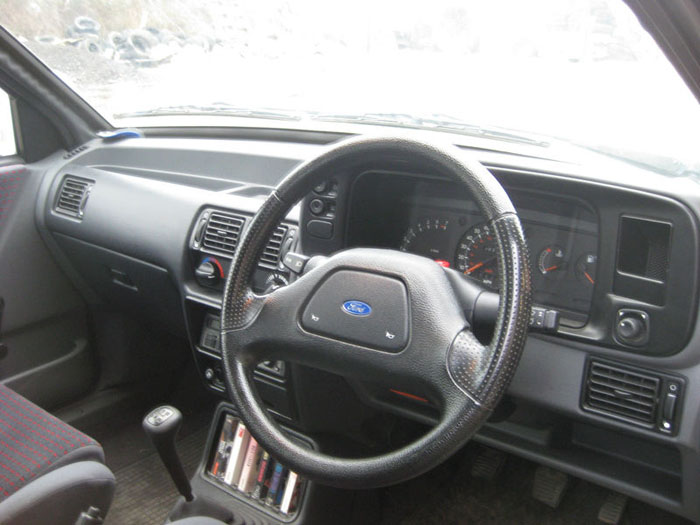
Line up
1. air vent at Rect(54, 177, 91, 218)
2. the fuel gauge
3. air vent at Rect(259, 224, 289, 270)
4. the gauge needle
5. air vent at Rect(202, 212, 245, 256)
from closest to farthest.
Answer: the fuel gauge → the gauge needle → air vent at Rect(259, 224, 289, 270) → air vent at Rect(202, 212, 245, 256) → air vent at Rect(54, 177, 91, 218)

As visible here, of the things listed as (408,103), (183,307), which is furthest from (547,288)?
(183,307)

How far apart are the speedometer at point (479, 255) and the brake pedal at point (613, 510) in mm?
903

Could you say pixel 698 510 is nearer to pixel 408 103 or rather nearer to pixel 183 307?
pixel 408 103

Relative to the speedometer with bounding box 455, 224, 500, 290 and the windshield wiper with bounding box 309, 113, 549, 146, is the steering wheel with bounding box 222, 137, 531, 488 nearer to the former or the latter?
the speedometer with bounding box 455, 224, 500, 290

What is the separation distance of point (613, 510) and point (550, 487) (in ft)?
0.59

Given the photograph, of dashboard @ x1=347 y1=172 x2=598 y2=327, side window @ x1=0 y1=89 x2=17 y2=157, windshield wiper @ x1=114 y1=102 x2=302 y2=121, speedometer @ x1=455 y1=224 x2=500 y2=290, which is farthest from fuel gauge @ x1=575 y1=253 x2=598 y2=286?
side window @ x1=0 y1=89 x2=17 y2=157

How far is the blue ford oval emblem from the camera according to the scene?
1.12 metres

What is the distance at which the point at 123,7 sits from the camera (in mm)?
2074

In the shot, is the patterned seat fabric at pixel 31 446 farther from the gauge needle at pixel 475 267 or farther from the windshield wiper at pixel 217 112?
the windshield wiper at pixel 217 112

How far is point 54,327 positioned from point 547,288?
71.9 inches

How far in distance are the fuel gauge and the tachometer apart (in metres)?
0.29

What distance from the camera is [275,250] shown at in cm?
166

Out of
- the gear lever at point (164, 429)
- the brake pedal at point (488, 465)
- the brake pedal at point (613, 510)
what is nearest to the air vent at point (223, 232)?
the gear lever at point (164, 429)

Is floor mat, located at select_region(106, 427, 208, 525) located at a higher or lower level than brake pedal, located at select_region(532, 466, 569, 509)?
lower
